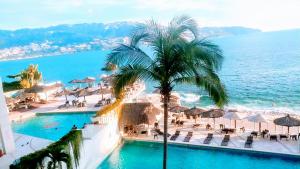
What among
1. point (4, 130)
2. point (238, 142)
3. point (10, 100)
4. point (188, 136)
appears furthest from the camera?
point (10, 100)

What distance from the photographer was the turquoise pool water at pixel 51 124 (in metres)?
20.4

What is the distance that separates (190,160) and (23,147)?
7973mm

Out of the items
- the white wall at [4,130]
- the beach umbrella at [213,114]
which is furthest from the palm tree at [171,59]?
the beach umbrella at [213,114]

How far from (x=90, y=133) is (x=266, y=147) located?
910 cm

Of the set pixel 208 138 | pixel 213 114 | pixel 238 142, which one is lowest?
pixel 238 142

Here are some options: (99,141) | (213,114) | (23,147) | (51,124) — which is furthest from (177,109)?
(23,147)

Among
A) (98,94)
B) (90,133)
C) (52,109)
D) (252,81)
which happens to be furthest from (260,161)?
(252,81)

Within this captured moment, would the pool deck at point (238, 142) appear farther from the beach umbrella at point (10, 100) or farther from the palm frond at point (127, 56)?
the beach umbrella at point (10, 100)

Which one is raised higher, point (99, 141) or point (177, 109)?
point (177, 109)

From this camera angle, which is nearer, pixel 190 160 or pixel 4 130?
pixel 4 130

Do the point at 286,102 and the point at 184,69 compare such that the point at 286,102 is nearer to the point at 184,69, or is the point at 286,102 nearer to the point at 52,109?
the point at 52,109

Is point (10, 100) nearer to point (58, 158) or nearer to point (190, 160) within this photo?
point (190, 160)

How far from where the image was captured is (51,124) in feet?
75.3

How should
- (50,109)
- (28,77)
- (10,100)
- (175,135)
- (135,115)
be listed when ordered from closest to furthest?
1. (175,135)
2. (135,115)
3. (50,109)
4. (10,100)
5. (28,77)
